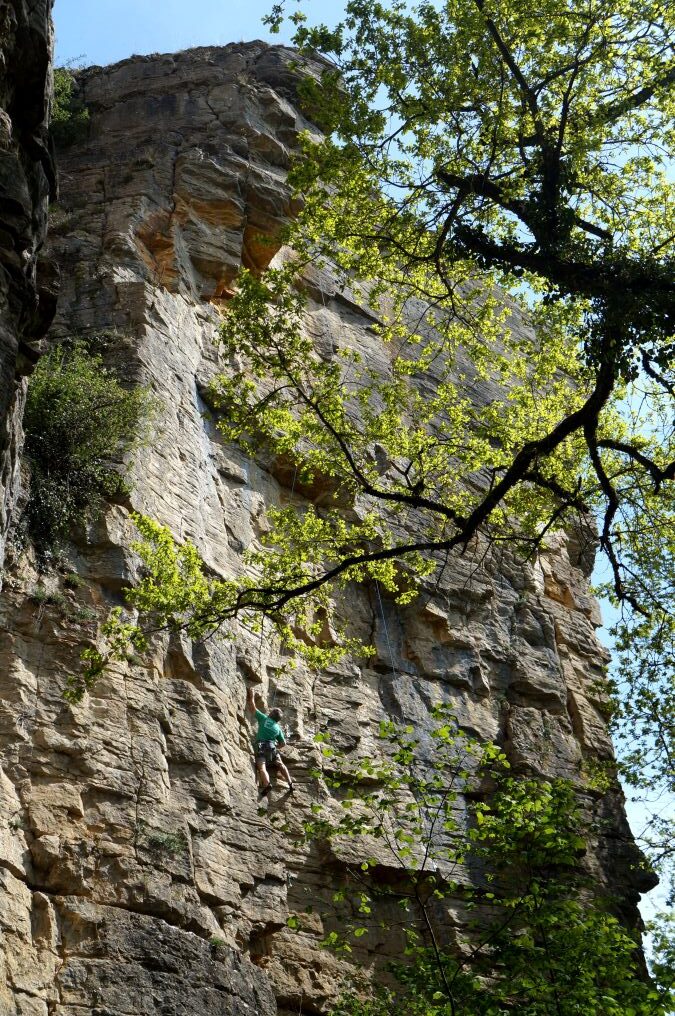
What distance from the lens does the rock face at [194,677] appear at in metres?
11.6

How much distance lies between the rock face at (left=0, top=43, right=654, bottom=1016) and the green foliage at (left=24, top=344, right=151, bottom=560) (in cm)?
35

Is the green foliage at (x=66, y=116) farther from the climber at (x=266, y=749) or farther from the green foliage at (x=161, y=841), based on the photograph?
the green foliage at (x=161, y=841)

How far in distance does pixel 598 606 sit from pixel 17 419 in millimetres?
16540

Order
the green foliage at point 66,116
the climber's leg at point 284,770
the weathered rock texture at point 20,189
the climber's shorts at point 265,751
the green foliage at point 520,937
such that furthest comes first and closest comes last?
1. the green foliage at point 66,116
2. the climber's leg at point 284,770
3. the climber's shorts at point 265,751
4. the green foliage at point 520,937
5. the weathered rock texture at point 20,189

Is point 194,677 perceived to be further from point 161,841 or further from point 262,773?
point 161,841

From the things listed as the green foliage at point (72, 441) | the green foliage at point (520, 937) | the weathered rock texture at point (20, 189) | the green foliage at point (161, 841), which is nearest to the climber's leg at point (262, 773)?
the green foliage at point (161, 841)

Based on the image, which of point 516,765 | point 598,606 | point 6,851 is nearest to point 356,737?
point 516,765

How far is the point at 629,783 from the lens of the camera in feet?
52.3

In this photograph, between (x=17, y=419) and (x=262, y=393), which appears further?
(x=262, y=393)

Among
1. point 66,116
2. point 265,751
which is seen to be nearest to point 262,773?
point 265,751

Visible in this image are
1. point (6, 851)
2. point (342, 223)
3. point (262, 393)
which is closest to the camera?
point (6, 851)

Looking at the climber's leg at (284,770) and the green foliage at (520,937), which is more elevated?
the climber's leg at (284,770)

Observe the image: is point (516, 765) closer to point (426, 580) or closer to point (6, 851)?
point (426, 580)

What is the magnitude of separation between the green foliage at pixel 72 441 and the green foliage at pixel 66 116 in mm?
8397
